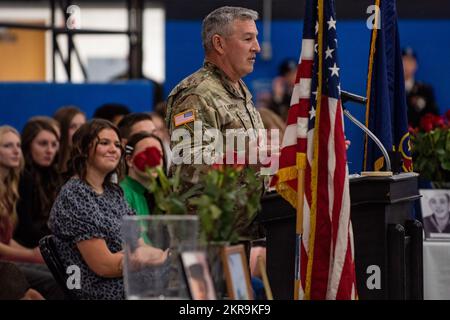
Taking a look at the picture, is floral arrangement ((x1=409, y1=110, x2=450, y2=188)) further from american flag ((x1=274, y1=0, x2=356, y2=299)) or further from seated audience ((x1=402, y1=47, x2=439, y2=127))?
seated audience ((x1=402, y1=47, x2=439, y2=127))

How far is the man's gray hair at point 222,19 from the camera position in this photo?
5.17m

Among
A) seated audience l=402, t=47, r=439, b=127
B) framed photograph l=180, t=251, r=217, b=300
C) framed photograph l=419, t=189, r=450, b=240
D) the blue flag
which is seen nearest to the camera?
framed photograph l=180, t=251, r=217, b=300

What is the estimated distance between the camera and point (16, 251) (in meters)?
7.50

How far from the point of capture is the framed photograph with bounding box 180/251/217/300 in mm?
3438

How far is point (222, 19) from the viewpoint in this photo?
5.18 metres

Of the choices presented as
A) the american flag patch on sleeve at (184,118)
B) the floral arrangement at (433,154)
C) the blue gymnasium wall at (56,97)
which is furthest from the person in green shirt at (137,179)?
the blue gymnasium wall at (56,97)

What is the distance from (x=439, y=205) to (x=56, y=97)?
5.84 meters

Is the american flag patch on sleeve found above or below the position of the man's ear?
below

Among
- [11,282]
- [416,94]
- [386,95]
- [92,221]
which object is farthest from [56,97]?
[386,95]

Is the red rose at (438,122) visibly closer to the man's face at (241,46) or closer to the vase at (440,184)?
the vase at (440,184)

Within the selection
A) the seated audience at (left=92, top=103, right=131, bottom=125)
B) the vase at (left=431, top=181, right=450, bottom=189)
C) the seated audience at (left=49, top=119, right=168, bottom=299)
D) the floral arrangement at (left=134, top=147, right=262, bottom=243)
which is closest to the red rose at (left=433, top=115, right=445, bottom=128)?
the vase at (left=431, top=181, right=450, bottom=189)

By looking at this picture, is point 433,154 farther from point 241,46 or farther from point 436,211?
point 241,46

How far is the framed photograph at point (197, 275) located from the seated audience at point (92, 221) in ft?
7.35

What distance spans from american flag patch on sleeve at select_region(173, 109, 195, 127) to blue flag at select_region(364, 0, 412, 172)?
123 centimetres
